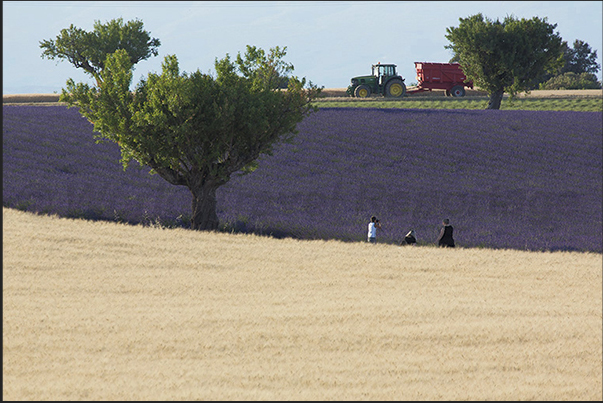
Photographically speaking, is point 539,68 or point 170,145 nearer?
point 170,145

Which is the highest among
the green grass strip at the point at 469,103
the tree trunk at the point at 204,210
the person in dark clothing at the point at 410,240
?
the green grass strip at the point at 469,103

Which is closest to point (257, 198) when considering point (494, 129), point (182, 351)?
point (182, 351)

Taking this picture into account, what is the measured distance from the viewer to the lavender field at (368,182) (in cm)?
2181

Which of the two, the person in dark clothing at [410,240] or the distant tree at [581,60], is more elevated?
the distant tree at [581,60]

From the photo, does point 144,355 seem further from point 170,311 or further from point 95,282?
point 95,282

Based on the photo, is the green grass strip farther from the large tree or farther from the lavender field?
the lavender field

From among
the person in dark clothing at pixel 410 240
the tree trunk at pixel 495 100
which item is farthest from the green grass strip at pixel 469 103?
the person in dark clothing at pixel 410 240

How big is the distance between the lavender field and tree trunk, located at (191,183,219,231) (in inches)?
20.9

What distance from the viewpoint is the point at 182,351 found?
8.85m

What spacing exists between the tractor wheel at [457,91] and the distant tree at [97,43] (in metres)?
30.0

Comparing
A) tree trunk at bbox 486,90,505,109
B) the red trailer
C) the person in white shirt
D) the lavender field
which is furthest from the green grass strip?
the person in white shirt

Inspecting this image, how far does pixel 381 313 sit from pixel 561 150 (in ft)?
91.2

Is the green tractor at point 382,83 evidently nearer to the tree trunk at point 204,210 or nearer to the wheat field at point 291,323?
the tree trunk at point 204,210

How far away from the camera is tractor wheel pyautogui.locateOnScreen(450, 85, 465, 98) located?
61.9 m
